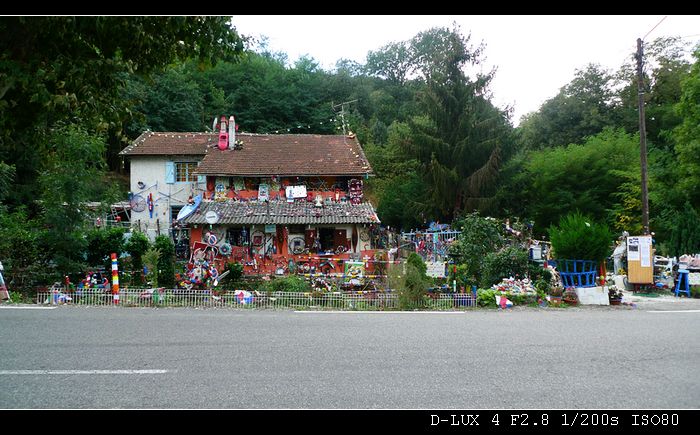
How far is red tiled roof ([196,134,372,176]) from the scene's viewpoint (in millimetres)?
25875

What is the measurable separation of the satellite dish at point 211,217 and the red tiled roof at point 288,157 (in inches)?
138

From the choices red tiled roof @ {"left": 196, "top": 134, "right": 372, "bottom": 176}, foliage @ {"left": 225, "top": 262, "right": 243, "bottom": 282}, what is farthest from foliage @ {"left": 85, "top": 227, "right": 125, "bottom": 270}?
red tiled roof @ {"left": 196, "top": 134, "right": 372, "bottom": 176}

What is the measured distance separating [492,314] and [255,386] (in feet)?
23.0

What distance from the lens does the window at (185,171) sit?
30188 millimetres

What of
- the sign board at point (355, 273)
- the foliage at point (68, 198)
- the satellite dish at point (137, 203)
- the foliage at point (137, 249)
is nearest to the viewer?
the foliage at point (68, 198)

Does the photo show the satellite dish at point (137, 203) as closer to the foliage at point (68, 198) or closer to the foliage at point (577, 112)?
the foliage at point (68, 198)

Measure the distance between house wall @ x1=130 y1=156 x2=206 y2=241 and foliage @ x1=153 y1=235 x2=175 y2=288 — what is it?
44.3ft

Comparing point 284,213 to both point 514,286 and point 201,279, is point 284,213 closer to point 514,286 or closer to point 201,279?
point 201,279

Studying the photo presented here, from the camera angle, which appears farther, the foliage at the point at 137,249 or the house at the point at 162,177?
the house at the point at 162,177

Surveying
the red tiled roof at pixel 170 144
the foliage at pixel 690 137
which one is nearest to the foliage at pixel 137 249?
the red tiled roof at pixel 170 144

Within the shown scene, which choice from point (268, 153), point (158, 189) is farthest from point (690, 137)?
point (158, 189)

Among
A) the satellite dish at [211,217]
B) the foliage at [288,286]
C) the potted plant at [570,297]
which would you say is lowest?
the potted plant at [570,297]

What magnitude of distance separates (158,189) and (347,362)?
27.2 meters

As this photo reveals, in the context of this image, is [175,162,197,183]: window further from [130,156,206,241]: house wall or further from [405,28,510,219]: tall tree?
[405,28,510,219]: tall tree
